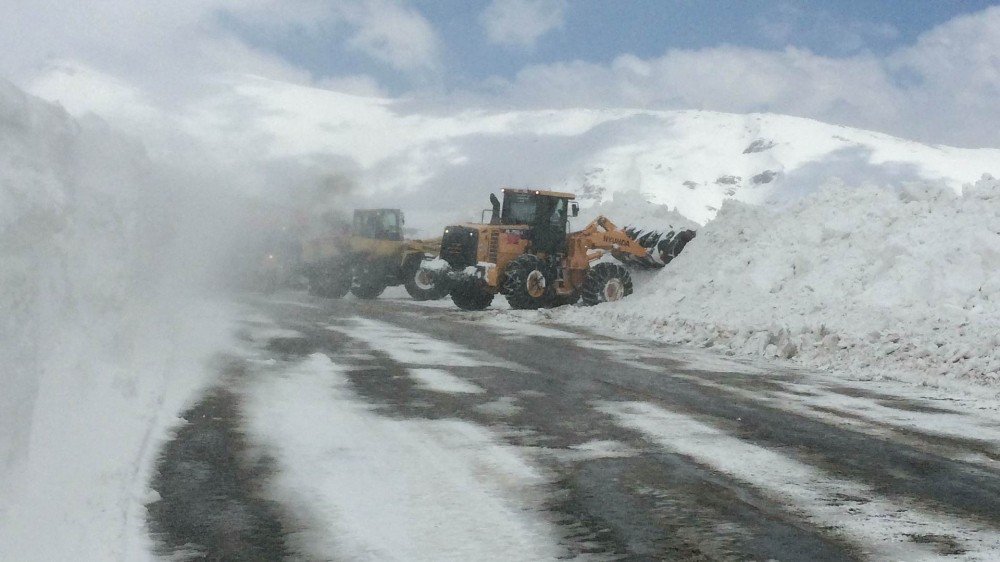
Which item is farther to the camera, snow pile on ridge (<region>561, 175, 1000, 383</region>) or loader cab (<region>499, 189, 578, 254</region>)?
loader cab (<region>499, 189, 578, 254</region>)

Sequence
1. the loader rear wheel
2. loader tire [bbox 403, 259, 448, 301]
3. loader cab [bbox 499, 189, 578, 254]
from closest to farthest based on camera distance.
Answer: the loader rear wheel, loader cab [bbox 499, 189, 578, 254], loader tire [bbox 403, 259, 448, 301]

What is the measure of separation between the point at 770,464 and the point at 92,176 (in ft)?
18.4

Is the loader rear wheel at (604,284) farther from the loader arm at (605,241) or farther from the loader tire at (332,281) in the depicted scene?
the loader tire at (332,281)

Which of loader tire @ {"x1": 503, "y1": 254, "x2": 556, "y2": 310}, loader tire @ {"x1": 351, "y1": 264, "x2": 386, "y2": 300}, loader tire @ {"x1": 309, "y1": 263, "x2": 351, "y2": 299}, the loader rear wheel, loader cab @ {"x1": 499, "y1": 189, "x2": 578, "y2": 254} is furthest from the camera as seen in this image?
loader tire @ {"x1": 351, "y1": 264, "x2": 386, "y2": 300}

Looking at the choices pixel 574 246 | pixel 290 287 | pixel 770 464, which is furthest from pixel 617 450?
pixel 290 287

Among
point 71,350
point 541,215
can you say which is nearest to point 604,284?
point 541,215

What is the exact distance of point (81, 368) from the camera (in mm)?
6449

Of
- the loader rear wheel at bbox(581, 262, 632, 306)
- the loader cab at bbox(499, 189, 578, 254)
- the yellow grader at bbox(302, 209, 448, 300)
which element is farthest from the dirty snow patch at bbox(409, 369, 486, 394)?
the yellow grader at bbox(302, 209, 448, 300)

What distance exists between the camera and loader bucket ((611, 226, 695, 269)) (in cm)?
2356

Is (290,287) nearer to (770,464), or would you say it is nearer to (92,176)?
(92,176)

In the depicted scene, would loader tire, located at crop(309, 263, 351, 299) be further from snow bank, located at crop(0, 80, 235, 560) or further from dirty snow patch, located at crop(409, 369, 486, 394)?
snow bank, located at crop(0, 80, 235, 560)

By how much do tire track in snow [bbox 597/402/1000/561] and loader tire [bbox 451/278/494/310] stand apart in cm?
1489

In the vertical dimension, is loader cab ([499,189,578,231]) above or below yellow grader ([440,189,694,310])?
above

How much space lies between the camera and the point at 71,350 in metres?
6.27
